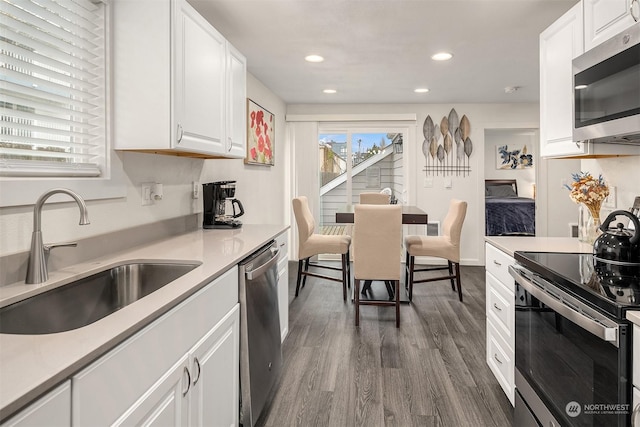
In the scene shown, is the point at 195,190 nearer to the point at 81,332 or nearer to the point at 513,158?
the point at 81,332

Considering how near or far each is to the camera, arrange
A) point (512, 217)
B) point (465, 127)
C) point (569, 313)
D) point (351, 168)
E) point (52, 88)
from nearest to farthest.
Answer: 1. point (569, 313)
2. point (52, 88)
3. point (465, 127)
4. point (351, 168)
5. point (512, 217)

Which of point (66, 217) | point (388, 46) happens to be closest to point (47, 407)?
point (66, 217)

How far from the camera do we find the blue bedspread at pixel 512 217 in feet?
22.3

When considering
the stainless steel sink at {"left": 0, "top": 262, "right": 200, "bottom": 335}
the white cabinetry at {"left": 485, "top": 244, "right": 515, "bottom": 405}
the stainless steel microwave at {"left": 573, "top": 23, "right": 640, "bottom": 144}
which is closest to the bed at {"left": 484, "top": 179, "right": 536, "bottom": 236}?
the white cabinetry at {"left": 485, "top": 244, "right": 515, "bottom": 405}

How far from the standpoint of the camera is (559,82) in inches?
86.0

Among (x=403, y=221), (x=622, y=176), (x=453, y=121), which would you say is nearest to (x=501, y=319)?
(x=622, y=176)

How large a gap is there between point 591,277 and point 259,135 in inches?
138

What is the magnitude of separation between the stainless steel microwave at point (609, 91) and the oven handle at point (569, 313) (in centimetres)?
70

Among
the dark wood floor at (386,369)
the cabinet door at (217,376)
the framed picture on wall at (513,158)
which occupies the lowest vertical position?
the dark wood floor at (386,369)

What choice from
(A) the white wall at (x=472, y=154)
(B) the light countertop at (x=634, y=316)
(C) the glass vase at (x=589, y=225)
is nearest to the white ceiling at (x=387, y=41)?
(A) the white wall at (x=472, y=154)

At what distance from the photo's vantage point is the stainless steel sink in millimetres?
1179

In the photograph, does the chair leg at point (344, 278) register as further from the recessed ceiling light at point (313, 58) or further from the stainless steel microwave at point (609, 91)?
the stainless steel microwave at point (609, 91)

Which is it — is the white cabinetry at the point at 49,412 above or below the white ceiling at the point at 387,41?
below

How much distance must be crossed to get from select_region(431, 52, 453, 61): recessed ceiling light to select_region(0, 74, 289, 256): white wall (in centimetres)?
181
